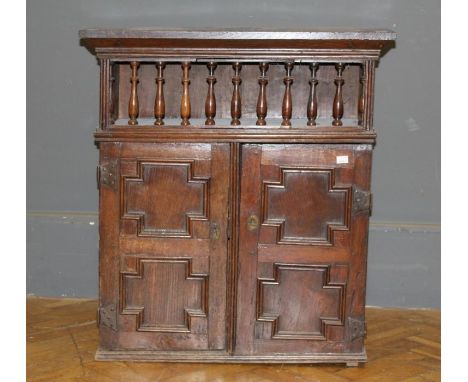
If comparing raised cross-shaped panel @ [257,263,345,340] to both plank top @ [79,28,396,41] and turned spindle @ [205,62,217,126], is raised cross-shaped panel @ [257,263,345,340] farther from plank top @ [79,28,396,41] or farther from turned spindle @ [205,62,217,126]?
plank top @ [79,28,396,41]

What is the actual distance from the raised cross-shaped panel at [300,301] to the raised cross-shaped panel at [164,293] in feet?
0.84

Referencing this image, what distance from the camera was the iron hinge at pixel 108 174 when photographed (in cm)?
282

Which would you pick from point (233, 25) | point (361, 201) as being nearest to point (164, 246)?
point (361, 201)

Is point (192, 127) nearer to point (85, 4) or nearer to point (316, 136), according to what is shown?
point (316, 136)

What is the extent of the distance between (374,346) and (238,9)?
1.77 metres

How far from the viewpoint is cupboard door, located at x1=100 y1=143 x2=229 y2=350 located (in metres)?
2.82

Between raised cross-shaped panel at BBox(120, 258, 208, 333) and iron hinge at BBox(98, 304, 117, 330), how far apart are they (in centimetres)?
4

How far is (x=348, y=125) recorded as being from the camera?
2867mm

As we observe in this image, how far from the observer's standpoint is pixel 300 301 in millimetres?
2877

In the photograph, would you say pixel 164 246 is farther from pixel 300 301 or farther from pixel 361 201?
pixel 361 201

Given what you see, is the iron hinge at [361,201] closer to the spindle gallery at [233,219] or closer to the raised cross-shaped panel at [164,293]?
the spindle gallery at [233,219]

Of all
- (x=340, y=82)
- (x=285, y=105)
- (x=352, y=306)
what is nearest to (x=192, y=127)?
(x=285, y=105)

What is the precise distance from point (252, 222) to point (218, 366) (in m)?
0.60

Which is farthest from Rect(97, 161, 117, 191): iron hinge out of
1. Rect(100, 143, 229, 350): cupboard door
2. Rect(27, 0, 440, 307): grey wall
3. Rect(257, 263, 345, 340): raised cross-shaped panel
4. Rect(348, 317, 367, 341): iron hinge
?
Rect(348, 317, 367, 341): iron hinge
